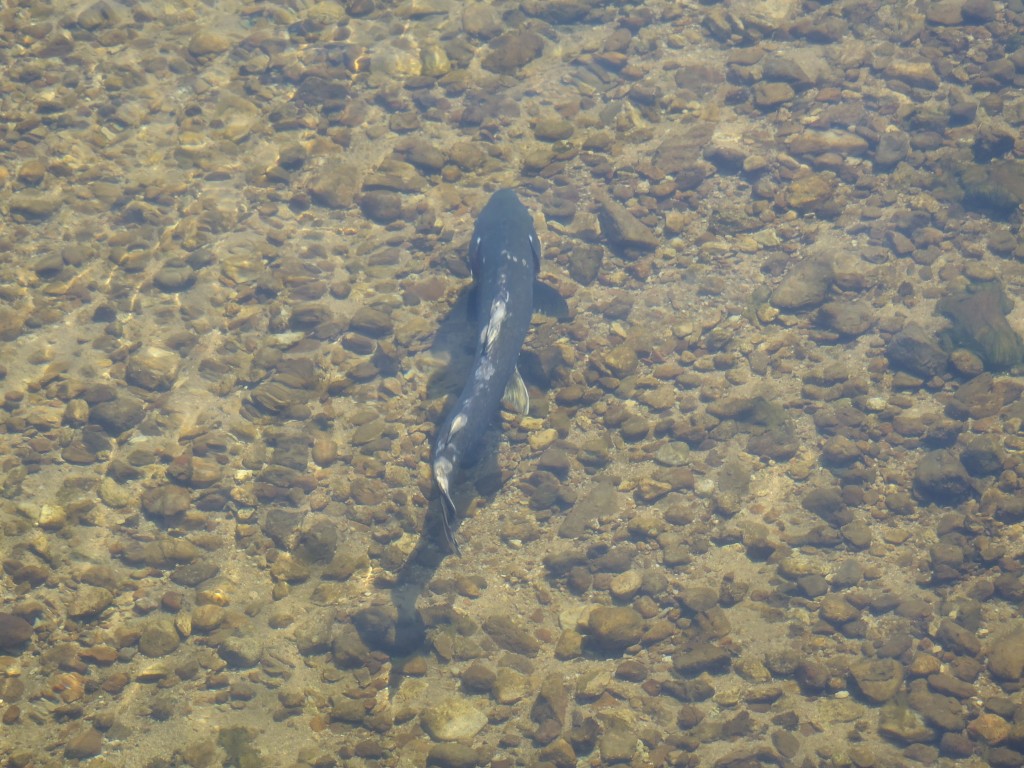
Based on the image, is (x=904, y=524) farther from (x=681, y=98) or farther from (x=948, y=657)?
(x=681, y=98)

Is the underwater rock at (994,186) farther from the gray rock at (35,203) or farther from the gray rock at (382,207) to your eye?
the gray rock at (35,203)

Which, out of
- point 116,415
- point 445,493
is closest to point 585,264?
point 445,493

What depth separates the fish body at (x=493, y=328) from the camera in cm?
506

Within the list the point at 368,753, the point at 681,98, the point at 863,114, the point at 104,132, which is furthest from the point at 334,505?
the point at 863,114

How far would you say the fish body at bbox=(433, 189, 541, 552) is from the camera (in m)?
5.06

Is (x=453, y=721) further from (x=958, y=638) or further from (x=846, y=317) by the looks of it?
(x=846, y=317)

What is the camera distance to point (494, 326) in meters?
5.59

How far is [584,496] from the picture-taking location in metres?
5.79

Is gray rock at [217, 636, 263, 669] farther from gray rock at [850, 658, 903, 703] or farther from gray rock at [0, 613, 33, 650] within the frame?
gray rock at [850, 658, 903, 703]

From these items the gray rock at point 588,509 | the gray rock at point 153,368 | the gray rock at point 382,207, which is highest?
the gray rock at point 382,207

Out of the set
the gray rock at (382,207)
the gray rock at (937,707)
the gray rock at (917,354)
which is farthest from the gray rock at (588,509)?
the gray rock at (382,207)

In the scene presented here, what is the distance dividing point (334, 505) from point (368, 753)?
6.27 feet

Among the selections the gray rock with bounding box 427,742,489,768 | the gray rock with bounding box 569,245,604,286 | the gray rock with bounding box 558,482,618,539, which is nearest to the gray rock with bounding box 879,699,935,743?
the gray rock with bounding box 558,482,618,539

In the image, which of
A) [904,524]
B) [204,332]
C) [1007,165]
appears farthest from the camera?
[1007,165]
